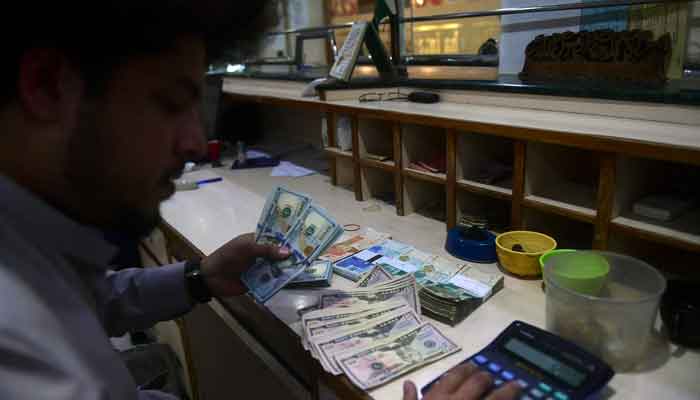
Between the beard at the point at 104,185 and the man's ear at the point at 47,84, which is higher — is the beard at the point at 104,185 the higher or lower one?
the lower one

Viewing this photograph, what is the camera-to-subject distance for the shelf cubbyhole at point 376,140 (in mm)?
1472

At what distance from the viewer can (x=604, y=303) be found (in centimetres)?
76

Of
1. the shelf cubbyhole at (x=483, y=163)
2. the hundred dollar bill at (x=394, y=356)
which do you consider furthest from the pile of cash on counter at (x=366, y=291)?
the shelf cubbyhole at (x=483, y=163)

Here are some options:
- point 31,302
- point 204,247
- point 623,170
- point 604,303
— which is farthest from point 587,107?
point 31,302

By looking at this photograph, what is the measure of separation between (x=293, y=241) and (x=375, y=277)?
7.6 inches

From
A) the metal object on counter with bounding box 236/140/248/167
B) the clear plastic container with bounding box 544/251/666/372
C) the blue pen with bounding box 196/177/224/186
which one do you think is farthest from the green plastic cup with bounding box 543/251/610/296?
the metal object on counter with bounding box 236/140/248/167


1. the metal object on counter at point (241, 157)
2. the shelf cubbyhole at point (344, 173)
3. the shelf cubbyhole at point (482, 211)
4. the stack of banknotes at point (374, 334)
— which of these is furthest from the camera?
the metal object on counter at point (241, 157)

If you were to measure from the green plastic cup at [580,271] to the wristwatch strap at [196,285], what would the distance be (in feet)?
2.35

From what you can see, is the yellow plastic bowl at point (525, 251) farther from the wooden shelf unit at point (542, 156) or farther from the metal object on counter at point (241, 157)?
the metal object on counter at point (241, 157)

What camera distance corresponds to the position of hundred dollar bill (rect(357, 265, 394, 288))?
1.03m

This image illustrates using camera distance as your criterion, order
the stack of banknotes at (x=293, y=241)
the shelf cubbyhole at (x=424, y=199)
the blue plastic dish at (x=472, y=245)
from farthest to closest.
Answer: the shelf cubbyhole at (x=424, y=199)
the blue plastic dish at (x=472, y=245)
the stack of banknotes at (x=293, y=241)

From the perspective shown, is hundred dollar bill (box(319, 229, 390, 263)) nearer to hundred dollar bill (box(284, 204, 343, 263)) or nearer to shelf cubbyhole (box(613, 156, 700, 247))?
hundred dollar bill (box(284, 204, 343, 263))

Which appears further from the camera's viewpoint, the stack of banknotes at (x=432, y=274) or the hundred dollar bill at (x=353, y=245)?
the hundred dollar bill at (x=353, y=245)

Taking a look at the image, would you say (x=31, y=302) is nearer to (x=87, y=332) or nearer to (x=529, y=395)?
(x=87, y=332)
